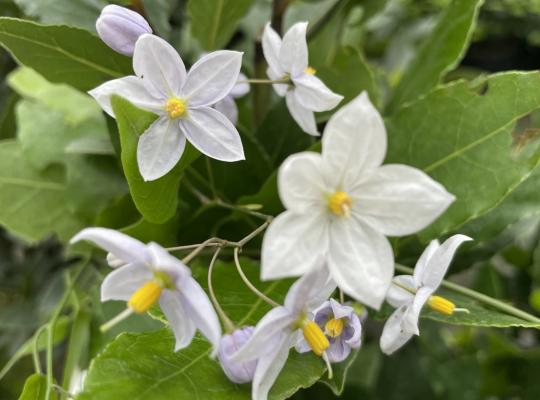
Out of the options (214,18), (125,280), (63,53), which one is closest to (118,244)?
(125,280)

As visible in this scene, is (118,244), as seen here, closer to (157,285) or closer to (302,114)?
(157,285)

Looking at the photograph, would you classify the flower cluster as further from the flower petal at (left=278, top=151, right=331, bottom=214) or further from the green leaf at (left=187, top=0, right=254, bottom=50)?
the green leaf at (left=187, top=0, right=254, bottom=50)

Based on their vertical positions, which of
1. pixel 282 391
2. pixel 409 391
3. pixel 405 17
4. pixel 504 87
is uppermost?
pixel 504 87

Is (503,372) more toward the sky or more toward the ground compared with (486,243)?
more toward the ground

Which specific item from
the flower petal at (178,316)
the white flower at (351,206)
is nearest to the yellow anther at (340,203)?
the white flower at (351,206)

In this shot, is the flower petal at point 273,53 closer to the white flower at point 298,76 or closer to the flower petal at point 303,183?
the white flower at point 298,76

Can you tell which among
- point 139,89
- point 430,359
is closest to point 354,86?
point 139,89

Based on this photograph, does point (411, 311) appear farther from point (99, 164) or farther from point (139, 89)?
point (99, 164)
